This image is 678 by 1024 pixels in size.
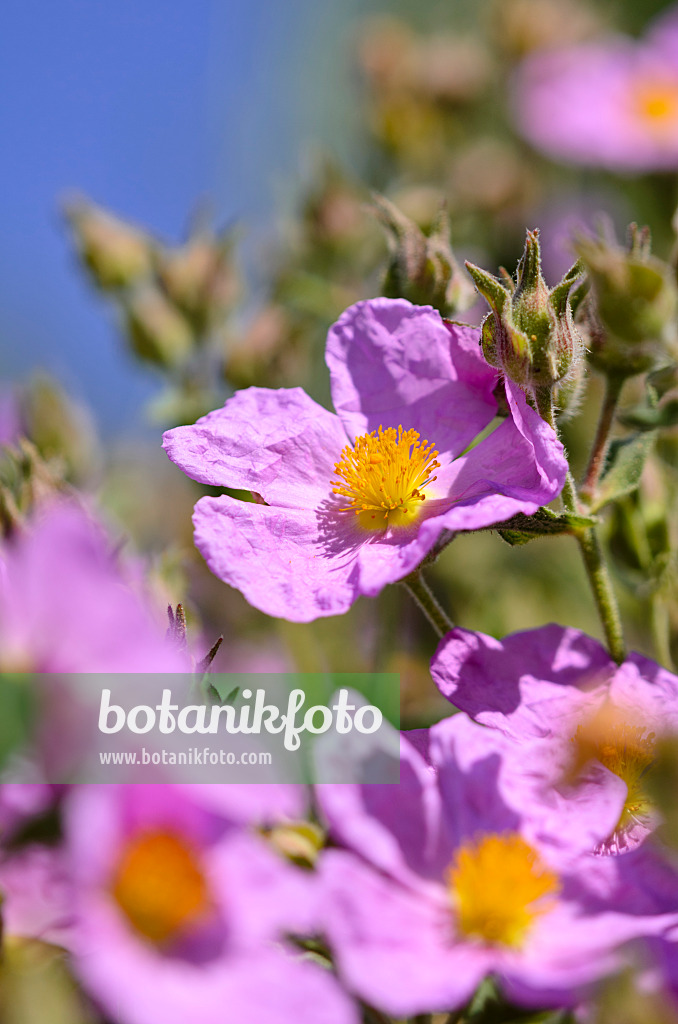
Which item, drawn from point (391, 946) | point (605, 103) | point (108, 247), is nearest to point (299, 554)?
point (391, 946)

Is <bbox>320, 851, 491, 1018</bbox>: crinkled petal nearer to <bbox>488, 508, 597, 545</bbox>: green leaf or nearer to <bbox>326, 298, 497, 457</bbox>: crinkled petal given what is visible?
<bbox>488, 508, 597, 545</bbox>: green leaf

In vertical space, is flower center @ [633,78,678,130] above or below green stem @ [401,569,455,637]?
above

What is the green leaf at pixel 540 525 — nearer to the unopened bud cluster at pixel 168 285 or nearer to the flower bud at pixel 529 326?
the flower bud at pixel 529 326

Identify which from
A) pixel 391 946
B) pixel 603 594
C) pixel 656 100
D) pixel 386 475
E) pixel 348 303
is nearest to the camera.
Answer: pixel 391 946

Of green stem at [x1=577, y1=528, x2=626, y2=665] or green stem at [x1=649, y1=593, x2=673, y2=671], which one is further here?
green stem at [x1=649, y1=593, x2=673, y2=671]

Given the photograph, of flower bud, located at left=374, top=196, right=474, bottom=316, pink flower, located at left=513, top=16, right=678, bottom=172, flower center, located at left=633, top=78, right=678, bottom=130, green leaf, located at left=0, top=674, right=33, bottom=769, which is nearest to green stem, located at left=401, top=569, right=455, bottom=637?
flower bud, located at left=374, top=196, right=474, bottom=316

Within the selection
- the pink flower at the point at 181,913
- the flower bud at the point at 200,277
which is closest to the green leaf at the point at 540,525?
the pink flower at the point at 181,913

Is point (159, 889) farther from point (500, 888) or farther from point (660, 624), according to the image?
point (660, 624)
